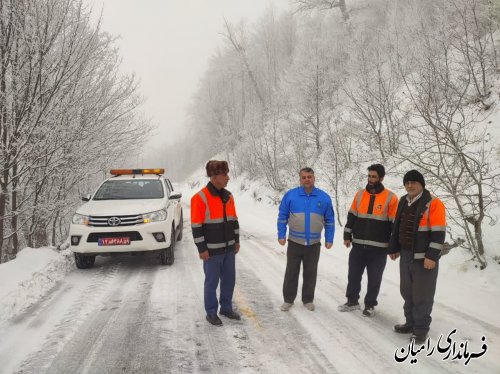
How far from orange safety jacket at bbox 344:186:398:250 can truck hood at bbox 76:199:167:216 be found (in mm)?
4056

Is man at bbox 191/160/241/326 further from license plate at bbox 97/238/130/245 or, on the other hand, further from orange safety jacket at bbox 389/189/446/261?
license plate at bbox 97/238/130/245

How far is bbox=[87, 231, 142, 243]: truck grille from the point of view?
6375 mm

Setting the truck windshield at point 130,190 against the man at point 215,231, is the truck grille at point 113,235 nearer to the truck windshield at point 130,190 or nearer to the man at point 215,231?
the truck windshield at point 130,190

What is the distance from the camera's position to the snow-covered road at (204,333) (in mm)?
3334

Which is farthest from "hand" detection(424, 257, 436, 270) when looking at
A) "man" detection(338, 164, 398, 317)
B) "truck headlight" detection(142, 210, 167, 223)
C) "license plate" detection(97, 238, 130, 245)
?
"license plate" detection(97, 238, 130, 245)

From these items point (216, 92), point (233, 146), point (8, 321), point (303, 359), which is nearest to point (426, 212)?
point (303, 359)

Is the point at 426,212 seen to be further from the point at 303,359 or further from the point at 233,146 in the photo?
the point at 233,146

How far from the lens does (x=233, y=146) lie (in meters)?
34.9

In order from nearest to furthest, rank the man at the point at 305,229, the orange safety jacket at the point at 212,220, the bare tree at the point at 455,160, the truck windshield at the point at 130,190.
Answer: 1. the orange safety jacket at the point at 212,220
2. the man at the point at 305,229
3. the bare tree at the point at 455,160
4. the truck windshield at the point at 130,190

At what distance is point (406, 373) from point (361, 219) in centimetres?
195

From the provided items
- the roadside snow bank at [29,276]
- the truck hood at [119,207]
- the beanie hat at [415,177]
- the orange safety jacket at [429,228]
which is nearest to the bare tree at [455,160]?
the beanie hat at [415,177]

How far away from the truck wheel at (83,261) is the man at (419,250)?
5.71m

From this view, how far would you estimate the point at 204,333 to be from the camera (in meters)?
4.05

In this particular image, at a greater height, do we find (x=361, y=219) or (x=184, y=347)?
(x=361, y=219)
